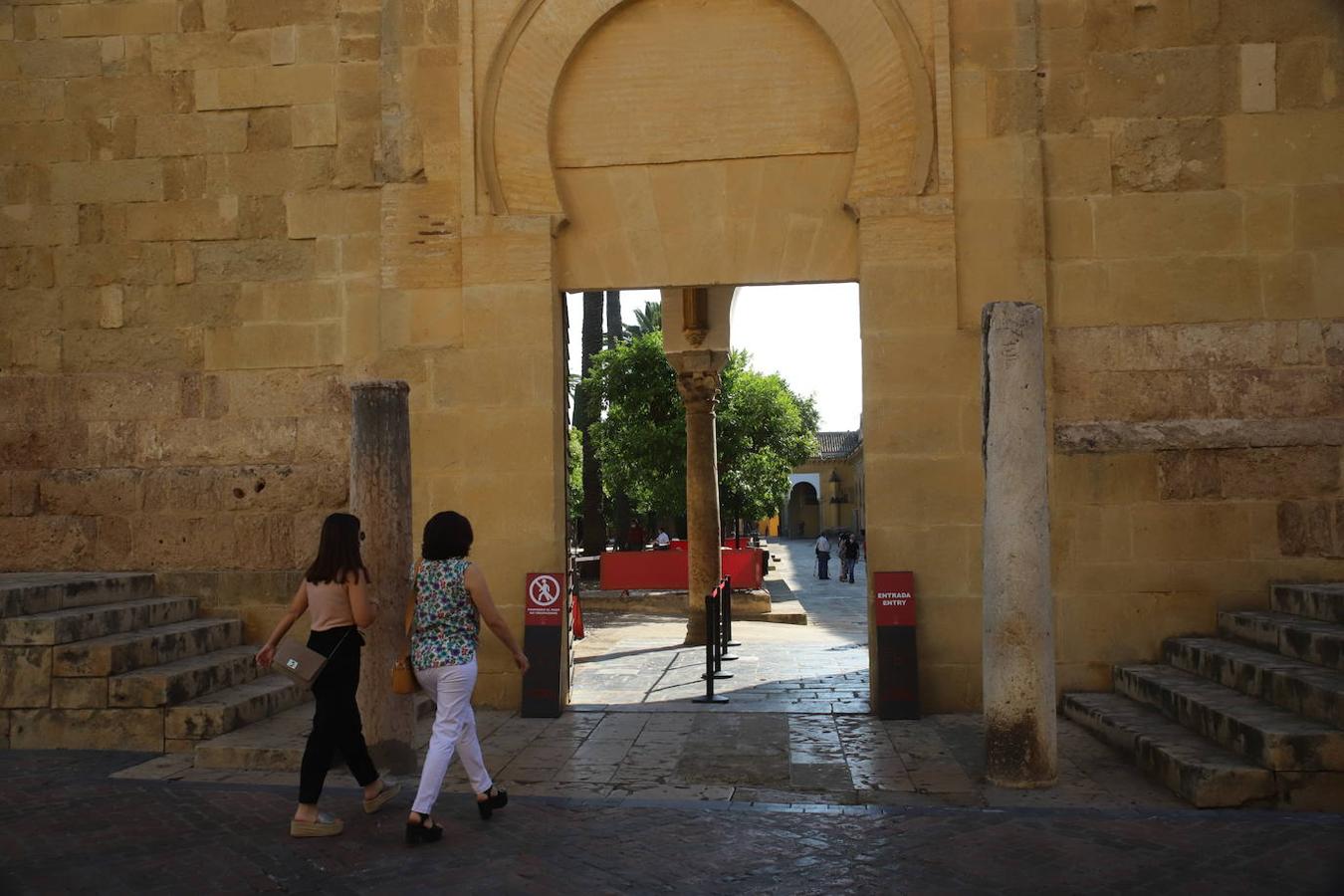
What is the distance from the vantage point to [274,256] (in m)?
8.84

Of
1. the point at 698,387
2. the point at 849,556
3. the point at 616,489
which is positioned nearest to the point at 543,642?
the point at 698,387

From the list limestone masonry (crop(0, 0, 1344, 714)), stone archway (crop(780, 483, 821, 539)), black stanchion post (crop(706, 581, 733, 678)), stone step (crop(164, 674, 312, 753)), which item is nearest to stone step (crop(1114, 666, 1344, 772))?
limestone masonry (crop(0, 0, 1344, 714))

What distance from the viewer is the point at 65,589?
25.7 feet

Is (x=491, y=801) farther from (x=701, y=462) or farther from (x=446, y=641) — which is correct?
(x=701, y=462)

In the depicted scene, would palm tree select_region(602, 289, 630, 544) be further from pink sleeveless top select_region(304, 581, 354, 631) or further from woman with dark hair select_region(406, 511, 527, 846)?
woman with dark hair select_region(406, 511, 527, 846)

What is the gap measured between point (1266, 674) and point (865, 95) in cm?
483

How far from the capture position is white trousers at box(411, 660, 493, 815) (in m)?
5.02

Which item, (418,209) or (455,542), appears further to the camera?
(418,209)

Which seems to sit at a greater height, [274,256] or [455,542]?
[274,256]

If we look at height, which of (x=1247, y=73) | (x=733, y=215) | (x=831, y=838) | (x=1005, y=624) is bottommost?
(x=831, y=838)

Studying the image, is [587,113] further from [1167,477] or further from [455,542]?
[1167,477]

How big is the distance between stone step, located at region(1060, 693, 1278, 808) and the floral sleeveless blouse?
3.60m

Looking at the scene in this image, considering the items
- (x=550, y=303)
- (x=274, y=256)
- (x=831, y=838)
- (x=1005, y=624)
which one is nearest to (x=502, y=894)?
(x=831, y=838)

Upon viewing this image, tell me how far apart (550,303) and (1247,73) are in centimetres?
541
